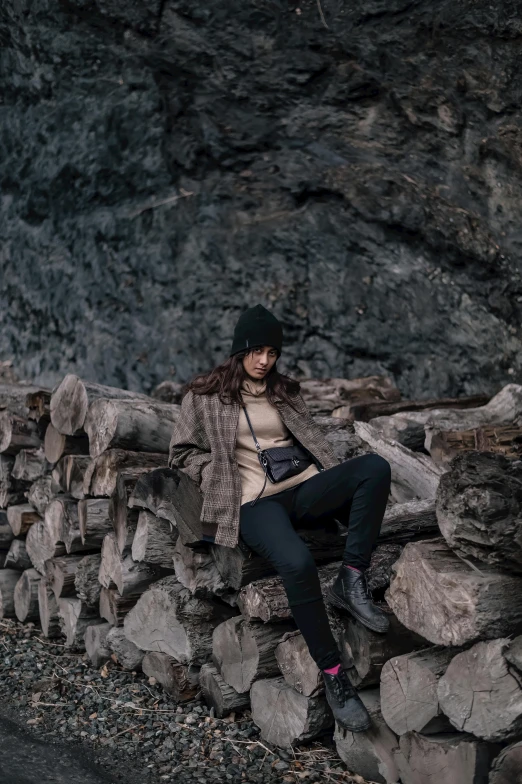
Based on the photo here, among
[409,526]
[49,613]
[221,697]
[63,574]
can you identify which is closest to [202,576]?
[221,697]

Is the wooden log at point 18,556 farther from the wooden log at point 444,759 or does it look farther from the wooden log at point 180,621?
the wooden log at point 444,759

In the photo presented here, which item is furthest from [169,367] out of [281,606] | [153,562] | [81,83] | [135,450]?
[281,606]

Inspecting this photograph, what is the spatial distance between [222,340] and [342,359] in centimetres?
154

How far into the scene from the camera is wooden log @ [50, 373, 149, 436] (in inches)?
211

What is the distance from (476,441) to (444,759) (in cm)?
294

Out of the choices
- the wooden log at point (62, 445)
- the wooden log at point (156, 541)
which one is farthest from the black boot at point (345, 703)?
the wooden log at point (62, 445)

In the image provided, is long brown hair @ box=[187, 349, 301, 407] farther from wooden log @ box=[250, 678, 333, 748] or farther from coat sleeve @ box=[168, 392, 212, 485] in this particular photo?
wooden log @ box=[250, 678, 333, 748]

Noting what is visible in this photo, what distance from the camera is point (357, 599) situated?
3.51 metres

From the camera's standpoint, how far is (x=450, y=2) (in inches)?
278

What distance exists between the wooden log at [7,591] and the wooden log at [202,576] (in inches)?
108

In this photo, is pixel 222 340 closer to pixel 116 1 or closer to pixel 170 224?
pixel 170 224

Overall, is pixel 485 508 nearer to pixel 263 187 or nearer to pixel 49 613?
pixel 49 613

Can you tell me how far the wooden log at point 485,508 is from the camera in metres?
2.97

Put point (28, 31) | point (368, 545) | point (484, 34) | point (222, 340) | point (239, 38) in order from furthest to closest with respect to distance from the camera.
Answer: point (222, 340), point (28, 31), point (239, 38), point (484, 34), point (368, 545)
